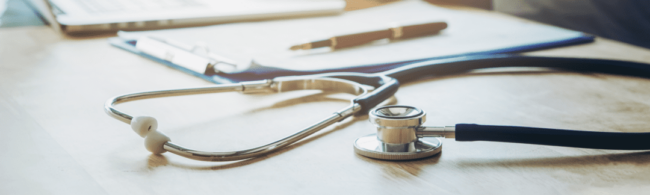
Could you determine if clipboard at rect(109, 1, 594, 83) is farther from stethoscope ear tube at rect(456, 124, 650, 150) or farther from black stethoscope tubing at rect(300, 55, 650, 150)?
stethoscope ear tube at rect(456, 124, 650, 150)

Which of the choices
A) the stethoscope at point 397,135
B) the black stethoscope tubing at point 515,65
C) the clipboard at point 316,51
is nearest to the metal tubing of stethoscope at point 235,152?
the stethoscope at point 397,135

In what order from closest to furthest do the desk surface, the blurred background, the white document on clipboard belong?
the desk surface < the white document on clipboard < the blurred background

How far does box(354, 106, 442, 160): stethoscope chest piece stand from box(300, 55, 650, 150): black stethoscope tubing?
0.03m

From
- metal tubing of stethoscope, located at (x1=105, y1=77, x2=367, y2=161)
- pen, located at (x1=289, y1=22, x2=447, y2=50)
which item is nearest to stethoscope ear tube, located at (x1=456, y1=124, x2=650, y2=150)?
metal tubing of stethoscope, located at (x1=105, y1=77, x2=367, y2=161)

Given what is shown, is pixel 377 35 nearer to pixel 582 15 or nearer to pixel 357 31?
pixel 357 31

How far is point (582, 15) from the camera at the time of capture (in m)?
1.26

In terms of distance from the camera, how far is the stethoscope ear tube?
0.45 metres

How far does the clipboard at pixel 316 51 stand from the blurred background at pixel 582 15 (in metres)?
0.06

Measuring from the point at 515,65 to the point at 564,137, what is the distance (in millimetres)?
409

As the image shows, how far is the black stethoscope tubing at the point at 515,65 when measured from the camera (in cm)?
45

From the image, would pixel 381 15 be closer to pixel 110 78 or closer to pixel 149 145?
pixel 110 78

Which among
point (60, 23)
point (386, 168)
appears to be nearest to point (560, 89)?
point (386, 168)

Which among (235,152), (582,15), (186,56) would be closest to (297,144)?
(235,152)

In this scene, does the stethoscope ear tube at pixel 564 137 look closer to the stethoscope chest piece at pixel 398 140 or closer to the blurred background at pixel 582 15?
the stethoscope chest piece at pixel 398 140
